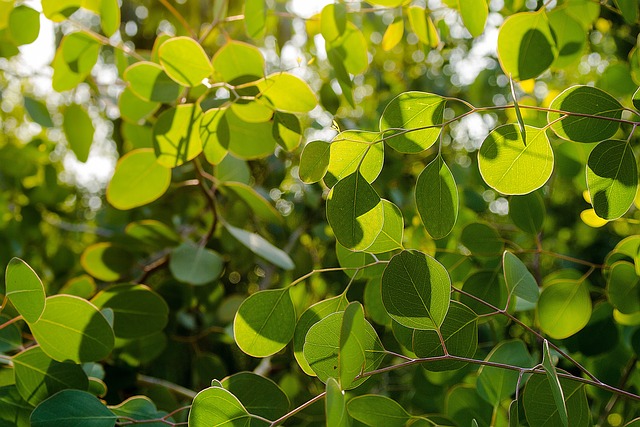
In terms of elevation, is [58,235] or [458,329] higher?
[458,329]

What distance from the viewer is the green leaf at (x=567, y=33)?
57 centimetres

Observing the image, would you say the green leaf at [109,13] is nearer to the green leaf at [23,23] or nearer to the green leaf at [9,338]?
the green leaf at [23,23]

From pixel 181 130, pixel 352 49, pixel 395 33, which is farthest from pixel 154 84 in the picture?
pixel 395 33

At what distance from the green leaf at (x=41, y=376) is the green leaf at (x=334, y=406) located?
24 cm

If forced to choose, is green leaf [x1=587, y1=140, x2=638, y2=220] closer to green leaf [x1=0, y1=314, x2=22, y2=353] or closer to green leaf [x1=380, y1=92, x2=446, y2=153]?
green leaf [x1=380, y1=92, x2=446, y2=153]

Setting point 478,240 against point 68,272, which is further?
point 68,272

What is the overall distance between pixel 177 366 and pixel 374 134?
0.60 meters

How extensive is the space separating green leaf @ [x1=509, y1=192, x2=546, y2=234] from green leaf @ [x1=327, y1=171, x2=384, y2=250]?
0.71 feet

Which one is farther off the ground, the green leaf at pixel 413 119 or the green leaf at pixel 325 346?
the green leaf at pixel 413 119

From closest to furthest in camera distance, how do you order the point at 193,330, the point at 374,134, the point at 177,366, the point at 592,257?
the point at 374,134, the point at 177,366, the point at 193,330, the point at 592,257

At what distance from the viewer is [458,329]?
1.31 ft

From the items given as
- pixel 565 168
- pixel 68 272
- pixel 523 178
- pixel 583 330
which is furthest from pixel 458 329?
pixel 68 272

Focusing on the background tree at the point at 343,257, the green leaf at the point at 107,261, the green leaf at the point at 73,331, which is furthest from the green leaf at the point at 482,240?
the green leaf at the point at 107,261

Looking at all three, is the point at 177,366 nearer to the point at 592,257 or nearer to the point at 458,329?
the point at 458,329
